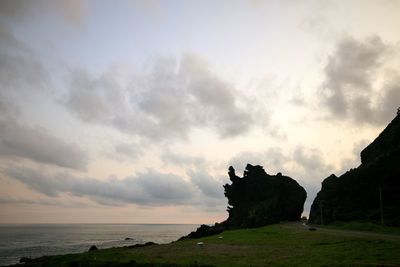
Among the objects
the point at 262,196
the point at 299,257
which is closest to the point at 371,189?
the point at 299,257

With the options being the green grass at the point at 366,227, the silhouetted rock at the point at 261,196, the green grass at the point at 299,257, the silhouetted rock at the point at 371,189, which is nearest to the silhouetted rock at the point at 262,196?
the silhouetted rock at the point at 261,196

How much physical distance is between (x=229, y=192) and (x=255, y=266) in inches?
3666

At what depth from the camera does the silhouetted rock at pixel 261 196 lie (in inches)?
4510

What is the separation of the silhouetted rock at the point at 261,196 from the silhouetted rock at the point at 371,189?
93.9ft

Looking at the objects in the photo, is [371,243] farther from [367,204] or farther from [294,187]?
[294,187]

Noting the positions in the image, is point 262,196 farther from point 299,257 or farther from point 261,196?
point 299,257

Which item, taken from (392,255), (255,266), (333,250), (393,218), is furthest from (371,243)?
(393,218)

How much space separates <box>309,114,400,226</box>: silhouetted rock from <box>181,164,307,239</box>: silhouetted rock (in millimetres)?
28615

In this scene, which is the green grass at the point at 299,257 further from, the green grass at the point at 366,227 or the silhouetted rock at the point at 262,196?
the silhouetted rock at the point at 262,196

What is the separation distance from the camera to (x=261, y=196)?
12212 centimetres

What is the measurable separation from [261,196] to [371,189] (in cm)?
5100

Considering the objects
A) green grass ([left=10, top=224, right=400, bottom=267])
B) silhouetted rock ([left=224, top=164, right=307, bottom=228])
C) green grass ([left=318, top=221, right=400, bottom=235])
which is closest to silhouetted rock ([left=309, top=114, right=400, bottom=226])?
green grass ([left=318, top=221, right=400, bottom=235])

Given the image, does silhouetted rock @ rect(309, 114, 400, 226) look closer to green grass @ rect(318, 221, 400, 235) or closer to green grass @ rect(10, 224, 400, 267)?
green grass @ rect(318, 221, 400, 235)

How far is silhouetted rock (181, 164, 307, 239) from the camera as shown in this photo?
115 meters
